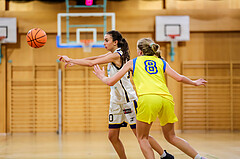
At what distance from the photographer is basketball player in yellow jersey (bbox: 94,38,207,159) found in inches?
144

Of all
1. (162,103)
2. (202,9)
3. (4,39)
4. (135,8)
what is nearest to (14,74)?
(4,39)

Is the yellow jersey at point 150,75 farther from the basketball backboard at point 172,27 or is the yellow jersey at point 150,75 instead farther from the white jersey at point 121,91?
the basketball backboard at point 172,27

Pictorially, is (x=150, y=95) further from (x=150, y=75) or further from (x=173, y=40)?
(x=173, y=40)

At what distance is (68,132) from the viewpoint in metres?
10.3

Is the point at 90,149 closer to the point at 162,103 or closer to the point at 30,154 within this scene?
the point at 30,154

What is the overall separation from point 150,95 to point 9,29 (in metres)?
7.68

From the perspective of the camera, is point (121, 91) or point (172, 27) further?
point (172, 27)

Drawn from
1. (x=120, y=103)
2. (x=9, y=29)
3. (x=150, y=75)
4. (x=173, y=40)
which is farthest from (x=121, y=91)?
(x=9, y=29)

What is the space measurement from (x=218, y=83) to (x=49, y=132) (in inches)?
234

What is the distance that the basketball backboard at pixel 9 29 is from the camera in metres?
9.98

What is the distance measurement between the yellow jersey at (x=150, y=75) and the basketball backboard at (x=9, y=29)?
726 centimetres

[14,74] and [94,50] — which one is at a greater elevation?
[94,50]

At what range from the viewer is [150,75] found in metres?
3.74

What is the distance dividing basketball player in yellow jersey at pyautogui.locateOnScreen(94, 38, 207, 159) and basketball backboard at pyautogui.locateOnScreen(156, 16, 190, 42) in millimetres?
6338
